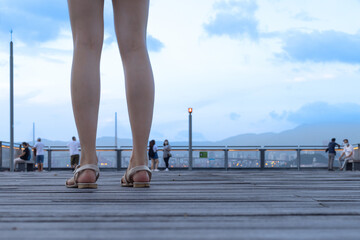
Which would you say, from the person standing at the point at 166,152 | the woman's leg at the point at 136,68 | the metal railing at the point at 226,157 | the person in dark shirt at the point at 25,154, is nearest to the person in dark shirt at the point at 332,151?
the metal railing at the point at 226,157

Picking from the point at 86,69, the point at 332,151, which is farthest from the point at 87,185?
the point at 332,151

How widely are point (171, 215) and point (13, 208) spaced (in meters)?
0.70

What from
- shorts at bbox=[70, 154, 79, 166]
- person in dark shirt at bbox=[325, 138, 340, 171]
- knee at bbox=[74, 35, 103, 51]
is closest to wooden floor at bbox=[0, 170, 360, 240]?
knee at bbox=[74, 35, 103, 51]

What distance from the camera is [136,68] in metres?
3.22

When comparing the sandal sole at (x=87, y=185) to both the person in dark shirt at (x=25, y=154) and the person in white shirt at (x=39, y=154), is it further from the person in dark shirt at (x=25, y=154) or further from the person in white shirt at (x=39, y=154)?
the person in white shirt at (x=39, y=154)

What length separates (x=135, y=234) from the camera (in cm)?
127

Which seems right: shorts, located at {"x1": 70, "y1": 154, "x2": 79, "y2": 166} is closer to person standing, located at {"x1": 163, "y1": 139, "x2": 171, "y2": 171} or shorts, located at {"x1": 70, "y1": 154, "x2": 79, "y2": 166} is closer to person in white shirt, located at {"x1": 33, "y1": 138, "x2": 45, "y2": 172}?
person in white shirt, located at {"x1": 33, "y1": 138, "x2": 45, "y2": 172}

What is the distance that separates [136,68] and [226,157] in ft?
82.6

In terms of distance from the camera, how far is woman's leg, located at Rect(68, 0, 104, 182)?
308 cm

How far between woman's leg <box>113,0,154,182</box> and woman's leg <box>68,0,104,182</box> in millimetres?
156

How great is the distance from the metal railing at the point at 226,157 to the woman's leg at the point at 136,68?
23.1 m

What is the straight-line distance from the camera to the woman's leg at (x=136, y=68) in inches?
125

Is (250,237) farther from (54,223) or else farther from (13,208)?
(13,208)

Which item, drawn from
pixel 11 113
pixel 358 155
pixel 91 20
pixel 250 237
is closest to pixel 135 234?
pixel 250 237
